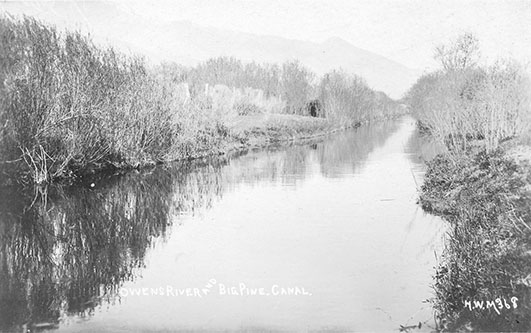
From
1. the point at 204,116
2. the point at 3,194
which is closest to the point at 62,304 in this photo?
the point at 3,194

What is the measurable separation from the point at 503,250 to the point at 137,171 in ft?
45.0

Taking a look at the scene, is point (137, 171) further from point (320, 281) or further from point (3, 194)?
point (320, 281)

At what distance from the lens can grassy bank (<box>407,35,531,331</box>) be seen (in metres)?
5.82

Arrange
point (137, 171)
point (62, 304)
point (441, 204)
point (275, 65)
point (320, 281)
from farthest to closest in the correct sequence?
point (275, 65), point (137, 171), point (441, 204), point (320, 281), point (62, 304)

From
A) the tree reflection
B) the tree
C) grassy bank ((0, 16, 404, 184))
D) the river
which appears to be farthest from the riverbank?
the tree

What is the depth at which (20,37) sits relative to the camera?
1301 centimetres

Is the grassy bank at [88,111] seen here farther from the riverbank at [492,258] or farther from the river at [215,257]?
the riverbank at [492,258]

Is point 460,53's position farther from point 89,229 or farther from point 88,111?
point 89,229

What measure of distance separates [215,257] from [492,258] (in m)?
3.95

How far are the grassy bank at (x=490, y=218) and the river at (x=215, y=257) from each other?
1.46 ft

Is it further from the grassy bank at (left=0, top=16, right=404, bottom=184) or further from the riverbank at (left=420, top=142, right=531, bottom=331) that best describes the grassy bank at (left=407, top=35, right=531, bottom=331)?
the grassy bank at (left=0, top=16, right=404, bottom=184)

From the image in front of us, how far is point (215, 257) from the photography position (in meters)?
8.27


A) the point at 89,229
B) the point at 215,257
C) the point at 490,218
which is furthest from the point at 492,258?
the point at 89,229

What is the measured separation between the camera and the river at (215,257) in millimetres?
6059
